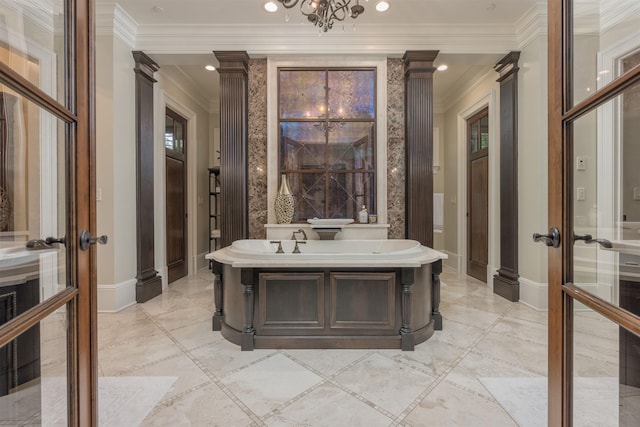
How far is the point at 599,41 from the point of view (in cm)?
87

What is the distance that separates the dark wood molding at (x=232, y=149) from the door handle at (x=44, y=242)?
247cm

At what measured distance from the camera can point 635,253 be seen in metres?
0.87

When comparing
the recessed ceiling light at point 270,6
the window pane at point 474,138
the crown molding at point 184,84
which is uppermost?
the recessed ceiling light at point 270,6

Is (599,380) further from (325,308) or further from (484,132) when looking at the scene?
(484,132)

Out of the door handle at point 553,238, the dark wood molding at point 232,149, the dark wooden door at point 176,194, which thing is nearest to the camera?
the door handle at point 553,238

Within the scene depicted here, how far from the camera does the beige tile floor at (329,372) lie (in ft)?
4.70

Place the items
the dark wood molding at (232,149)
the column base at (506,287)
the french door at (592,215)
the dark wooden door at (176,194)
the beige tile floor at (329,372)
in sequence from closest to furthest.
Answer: the french door at (592,215) → the beige tile floor at (329,372) → the column base at (506,287) → the dark wood molding at (232,149) → the dark wooden door at (176,194)

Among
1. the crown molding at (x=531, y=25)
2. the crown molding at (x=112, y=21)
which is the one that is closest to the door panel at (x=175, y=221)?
the crown molding at (x=112, y=21)

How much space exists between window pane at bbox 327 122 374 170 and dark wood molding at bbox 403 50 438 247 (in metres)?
0.46

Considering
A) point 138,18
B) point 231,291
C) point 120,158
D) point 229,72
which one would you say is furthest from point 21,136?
point 138,18

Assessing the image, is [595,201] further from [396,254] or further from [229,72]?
[229,72]

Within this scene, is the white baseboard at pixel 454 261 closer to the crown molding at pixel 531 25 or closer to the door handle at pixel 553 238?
the crown molding at pixel 531 25

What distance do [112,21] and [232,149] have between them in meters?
1.67

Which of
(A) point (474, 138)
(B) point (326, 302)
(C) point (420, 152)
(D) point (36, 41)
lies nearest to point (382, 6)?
(C) point (420, 152)
